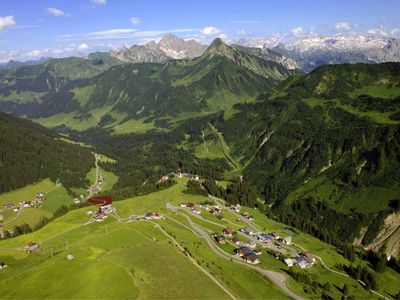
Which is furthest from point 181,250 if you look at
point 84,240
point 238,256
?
point 84,240

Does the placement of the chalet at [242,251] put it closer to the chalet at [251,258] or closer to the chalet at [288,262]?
Result: the chalet at [251,258]

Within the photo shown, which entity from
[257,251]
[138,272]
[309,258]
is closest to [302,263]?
[309,258]

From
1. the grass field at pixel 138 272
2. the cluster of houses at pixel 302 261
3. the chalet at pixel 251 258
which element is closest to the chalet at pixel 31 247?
the grass field at pixel 138 272

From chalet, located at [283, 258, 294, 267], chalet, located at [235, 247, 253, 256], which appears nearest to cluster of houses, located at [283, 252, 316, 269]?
chalet, located at [283, 258, 294, 267]

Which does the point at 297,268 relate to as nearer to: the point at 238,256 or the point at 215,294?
the point at 238,256

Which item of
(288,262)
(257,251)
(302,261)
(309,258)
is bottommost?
(309,258)

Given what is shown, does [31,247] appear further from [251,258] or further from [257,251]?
[257,251]

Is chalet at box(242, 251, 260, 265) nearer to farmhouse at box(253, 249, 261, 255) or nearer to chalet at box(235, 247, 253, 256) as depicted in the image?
chalet at box(235, 247, 253, 256)
